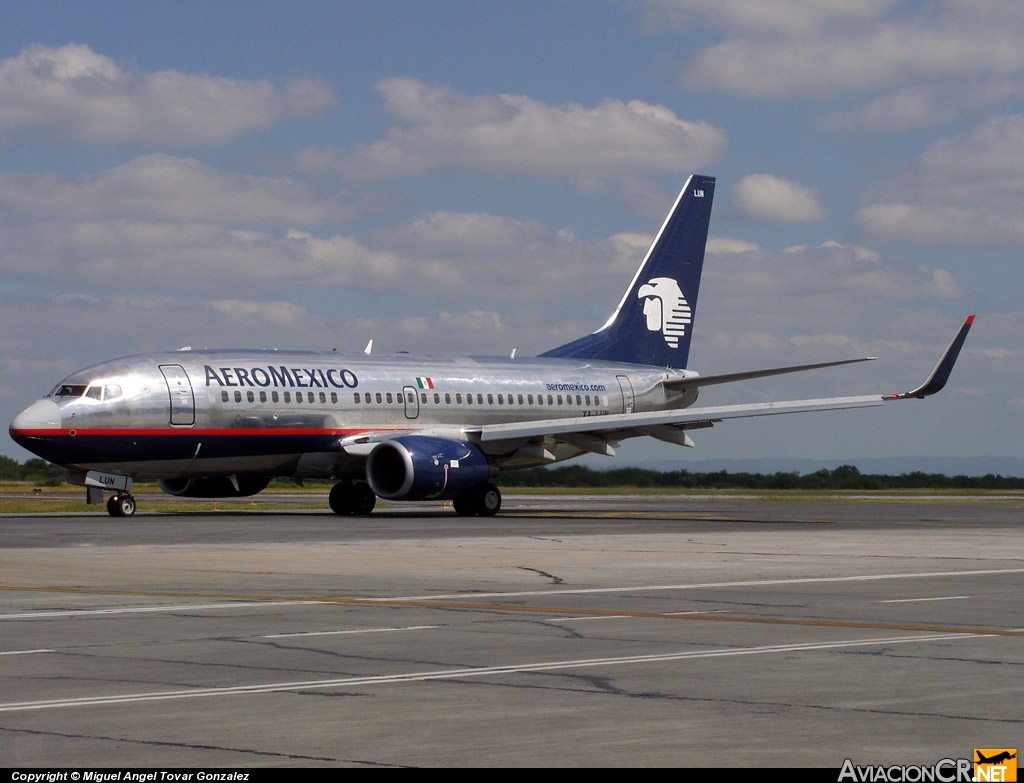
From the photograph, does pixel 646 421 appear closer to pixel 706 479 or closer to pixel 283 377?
pixel 283 377

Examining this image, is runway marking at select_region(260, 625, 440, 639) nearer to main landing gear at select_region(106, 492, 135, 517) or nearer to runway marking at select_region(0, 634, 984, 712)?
runway marking at select_region(0, 634, 984, 712)

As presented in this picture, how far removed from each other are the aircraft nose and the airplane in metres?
0.04

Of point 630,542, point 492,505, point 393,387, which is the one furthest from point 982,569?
point 393,387

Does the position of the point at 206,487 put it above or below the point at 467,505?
above

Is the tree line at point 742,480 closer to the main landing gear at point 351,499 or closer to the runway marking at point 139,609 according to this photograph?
the main landing gear at point 351,499

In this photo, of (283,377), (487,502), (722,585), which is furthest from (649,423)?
(722,585)

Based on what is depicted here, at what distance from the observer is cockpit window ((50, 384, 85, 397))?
35.6 metres

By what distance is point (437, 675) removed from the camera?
10.7m

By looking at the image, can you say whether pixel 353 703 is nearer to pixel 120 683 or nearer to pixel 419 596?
pixel 120 683

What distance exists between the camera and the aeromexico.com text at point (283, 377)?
37.6 metres

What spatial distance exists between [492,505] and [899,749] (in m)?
32.0

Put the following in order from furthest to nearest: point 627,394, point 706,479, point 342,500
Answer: point 706,479, point 627,394, point 342,500

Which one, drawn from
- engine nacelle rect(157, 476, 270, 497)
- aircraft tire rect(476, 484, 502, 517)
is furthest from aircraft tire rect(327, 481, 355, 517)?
aircraft tire rect(476, 484, 502, 517)

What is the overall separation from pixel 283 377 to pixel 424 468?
15.6 feet
